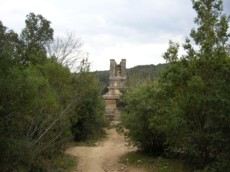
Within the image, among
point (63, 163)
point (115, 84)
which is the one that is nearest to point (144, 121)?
point (63, 163)

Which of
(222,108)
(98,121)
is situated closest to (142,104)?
(222,108)

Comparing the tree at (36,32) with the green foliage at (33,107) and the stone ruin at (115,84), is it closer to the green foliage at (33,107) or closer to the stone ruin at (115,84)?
the stone ruin at (115,84)

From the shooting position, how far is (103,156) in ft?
51.7

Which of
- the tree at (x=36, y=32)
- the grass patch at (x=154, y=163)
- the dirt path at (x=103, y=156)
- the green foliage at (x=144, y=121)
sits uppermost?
the tree at (x=36, y=32)

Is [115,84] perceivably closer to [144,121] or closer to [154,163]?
[144,121]

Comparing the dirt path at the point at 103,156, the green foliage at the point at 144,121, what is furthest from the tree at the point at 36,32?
the green foliage at the point at 144,121

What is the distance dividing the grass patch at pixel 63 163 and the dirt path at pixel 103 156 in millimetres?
287

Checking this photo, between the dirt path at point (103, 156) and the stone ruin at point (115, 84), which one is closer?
A: the dirt path at point (103, 156)

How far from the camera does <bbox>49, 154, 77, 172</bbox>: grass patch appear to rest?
12.3 metres

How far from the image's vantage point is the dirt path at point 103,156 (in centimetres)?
1319

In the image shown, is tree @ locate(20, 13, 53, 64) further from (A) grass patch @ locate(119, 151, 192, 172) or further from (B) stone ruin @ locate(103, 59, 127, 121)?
(A) grass patch @ locate(119, 151, 192, 172)

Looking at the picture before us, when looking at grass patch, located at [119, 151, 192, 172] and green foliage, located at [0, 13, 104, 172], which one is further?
grass patch, located at [119, 151, 192, 172]

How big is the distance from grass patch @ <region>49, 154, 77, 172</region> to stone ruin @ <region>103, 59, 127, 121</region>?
15365 millimetres

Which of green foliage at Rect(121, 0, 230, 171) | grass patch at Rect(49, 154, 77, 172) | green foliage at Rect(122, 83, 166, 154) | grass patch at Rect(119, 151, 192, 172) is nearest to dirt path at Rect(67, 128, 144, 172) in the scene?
grass patch at Rect(49, 154, 77, 172)
